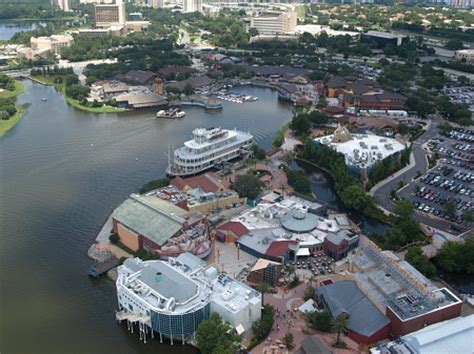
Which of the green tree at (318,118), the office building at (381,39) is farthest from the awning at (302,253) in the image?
the office building at (381,39)

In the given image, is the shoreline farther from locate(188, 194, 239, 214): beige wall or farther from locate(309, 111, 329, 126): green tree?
locate(309, 111, 329, 126): green tree

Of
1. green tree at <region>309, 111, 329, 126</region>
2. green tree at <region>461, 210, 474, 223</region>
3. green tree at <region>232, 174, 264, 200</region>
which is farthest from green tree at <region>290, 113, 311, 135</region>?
green tree at <region>461, 210, 474, 223</region>

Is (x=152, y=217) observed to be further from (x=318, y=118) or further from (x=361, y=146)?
(x=318, y=118)

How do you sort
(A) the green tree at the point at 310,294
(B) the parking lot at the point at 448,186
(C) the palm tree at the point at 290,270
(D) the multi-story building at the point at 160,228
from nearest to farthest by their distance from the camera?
1. (A) the green tree at the point at 310,294
2. (C) the palm tree at the point at 290,270
3. (D) the multi-story building at the point at 160,228
4. (B) the parking lot at the point at 448,186

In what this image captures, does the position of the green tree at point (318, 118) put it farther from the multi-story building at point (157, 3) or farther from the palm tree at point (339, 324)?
the multi-story building at point (157, 3)

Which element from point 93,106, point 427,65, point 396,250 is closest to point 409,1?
point 427,65

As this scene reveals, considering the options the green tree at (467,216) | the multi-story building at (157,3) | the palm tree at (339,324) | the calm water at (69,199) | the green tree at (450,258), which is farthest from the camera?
the multi-story building at (157,3)

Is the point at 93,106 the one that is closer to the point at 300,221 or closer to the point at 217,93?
the point at 217,93
